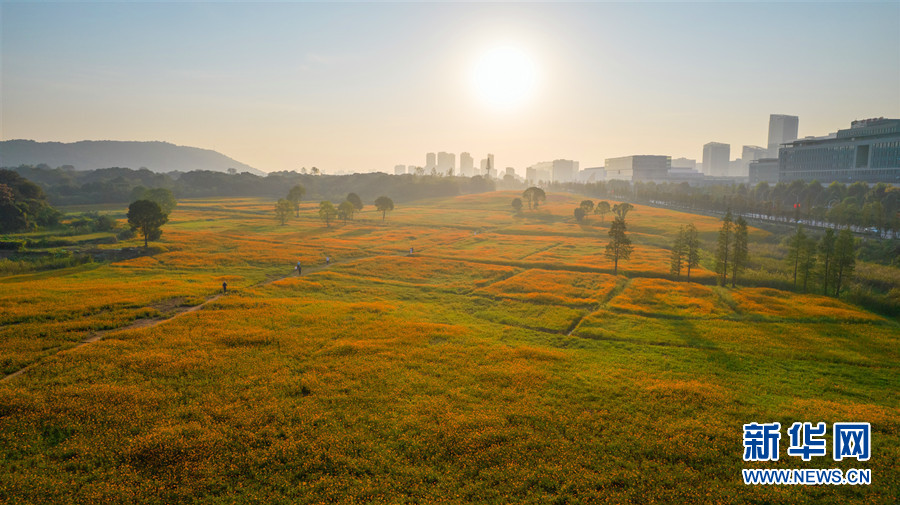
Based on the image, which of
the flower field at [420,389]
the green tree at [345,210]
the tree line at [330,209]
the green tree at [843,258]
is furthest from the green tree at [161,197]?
the green tree at [843,258]

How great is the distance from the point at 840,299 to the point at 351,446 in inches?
2528

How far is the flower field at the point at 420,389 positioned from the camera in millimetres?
19766

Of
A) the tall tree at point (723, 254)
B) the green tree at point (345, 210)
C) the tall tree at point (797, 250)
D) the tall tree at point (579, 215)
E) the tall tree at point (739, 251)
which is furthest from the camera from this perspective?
the tall tree at point (579, 215)

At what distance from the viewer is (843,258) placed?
59.3m

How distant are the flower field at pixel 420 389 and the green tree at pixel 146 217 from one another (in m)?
18.4

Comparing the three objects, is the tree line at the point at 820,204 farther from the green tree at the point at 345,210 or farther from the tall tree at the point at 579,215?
the green tree at the point at 345,210

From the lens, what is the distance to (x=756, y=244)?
100438 mm

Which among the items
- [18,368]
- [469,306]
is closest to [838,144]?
[469,306]

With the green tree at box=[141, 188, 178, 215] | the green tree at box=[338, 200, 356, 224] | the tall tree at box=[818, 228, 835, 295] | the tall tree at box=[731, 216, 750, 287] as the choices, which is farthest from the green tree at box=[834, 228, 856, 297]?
the green tree at box=[141, 188, 178, 215]

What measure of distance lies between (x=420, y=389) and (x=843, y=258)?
62.4m

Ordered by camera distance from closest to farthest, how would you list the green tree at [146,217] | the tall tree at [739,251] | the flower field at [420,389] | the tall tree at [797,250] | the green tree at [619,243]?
1. the flower field at [420,389]
2. the tall tree at [797,250]
3. the tall tree at [739,251]
4. the green tree at [619,243]
5. the green tree at [146,217]

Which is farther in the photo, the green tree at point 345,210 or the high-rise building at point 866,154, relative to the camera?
the high-rise building at point 866,154

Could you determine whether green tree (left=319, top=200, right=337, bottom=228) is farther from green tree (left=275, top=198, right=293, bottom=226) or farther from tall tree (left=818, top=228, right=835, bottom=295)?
tall tree (left=818, top=228, right=835, bottom=295)

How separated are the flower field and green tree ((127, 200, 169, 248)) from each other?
1844cm
